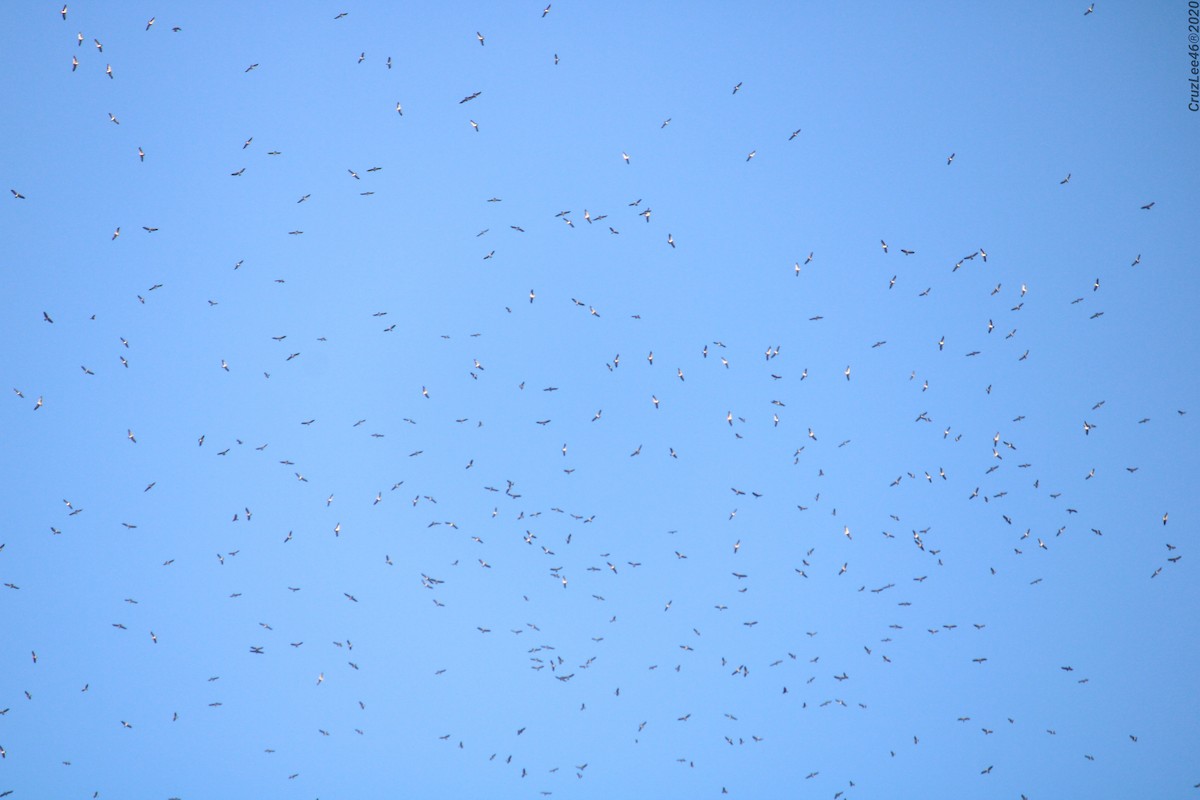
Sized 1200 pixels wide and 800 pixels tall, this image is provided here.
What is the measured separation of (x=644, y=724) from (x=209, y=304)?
1218cm

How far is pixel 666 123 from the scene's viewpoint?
79.8 ft

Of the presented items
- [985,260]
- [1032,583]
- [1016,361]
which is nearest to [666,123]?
[985,260]

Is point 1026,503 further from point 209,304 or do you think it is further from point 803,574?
point 209,304

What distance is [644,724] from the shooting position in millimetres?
25125

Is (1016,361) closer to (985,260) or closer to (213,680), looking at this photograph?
(985,260)

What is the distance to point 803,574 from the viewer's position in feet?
82.1

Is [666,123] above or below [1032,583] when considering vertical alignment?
above

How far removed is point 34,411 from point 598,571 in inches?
453

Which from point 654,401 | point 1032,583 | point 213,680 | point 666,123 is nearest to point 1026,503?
point 1032,583

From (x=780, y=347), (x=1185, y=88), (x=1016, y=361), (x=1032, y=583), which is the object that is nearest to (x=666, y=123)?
(x=780, y=347)

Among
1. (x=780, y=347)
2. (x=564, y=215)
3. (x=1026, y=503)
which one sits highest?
(x=564, y=215)

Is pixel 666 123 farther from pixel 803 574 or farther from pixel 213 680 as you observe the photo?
pixel 213 680

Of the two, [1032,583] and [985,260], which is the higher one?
[985,260]

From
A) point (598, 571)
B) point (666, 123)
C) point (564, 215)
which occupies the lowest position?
point (598, 571)
